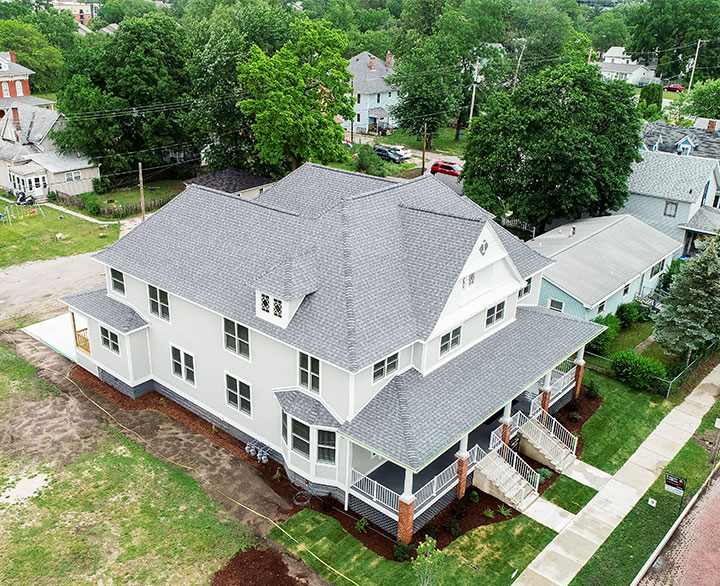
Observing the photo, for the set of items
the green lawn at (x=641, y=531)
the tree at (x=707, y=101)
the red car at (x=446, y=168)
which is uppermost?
the tree at (x=707, y=101)

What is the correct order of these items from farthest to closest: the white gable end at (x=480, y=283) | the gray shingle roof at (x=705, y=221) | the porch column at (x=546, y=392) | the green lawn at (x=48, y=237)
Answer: the gray shingle roof at (x=705, y=221) → the green lawn at (x=48, y=237) → the porch column at (x=546, y=392) → the white gable end at (x=480, y=283)

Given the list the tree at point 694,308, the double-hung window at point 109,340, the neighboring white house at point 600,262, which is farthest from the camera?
the neighboring white house at point 600,262

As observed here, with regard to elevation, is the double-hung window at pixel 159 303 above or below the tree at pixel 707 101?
below

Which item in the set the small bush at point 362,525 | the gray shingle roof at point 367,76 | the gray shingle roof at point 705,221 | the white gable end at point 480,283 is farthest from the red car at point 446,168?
the small bush at point 362,525

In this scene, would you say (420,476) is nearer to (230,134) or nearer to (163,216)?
(163,216)

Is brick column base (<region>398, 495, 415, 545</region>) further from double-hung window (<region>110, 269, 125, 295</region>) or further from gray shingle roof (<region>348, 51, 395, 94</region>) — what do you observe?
gray shingle roof (<region>348, 51, 395, 94</region>)

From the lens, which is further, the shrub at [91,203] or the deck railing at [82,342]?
the shrub at [91,203]

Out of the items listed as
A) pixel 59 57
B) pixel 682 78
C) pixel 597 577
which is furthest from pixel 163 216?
pixel 682 78

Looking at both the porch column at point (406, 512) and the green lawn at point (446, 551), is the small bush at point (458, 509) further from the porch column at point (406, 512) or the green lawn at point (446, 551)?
the porch column at point (406, 512)
